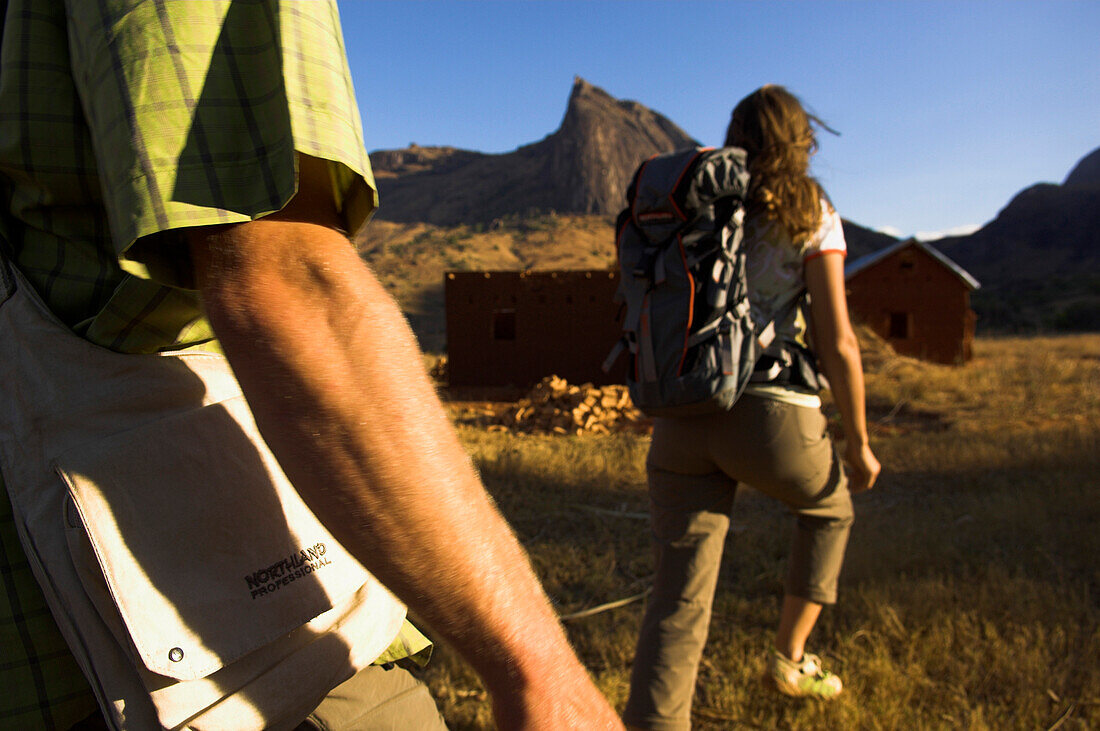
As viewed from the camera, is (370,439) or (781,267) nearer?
(370,439)

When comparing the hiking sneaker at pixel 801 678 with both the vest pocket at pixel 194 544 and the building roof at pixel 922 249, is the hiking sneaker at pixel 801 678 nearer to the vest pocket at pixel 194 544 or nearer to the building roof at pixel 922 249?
the vest pocket at pixel 194 544

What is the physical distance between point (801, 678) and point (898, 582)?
1360 mm

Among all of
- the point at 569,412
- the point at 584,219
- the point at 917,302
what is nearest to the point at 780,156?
the point at 569,412

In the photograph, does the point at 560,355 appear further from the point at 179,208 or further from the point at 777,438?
the point at 179,208

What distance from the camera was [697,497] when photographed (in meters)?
2.11

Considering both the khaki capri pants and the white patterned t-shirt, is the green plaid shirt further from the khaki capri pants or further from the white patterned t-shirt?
the white patterned t-shirt

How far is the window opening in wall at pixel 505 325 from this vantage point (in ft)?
37.9

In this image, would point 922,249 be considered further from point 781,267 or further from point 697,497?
point 697,497

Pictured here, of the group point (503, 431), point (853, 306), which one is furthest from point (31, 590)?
point (853, 306)

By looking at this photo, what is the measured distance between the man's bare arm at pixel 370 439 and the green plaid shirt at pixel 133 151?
4 cm

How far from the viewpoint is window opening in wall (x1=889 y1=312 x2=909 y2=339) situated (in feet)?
49.0

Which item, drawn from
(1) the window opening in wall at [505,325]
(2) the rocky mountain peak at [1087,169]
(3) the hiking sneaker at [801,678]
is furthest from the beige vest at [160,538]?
(2) the rocky mountain peak at [1087,169]

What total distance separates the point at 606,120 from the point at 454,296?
74.4 meters

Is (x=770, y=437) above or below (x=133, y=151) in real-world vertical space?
below
